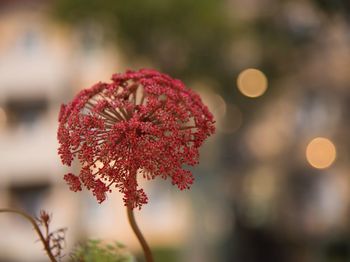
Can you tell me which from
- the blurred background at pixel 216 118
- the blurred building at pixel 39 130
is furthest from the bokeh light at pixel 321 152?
the blurred building at pixel 39 130

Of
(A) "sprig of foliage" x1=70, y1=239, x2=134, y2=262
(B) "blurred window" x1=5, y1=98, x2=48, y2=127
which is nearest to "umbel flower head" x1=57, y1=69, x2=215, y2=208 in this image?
(A) "sprig of foliage" x1=70, y1=239, x2=134, y2=262

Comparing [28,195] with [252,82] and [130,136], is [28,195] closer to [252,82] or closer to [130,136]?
[252,82]

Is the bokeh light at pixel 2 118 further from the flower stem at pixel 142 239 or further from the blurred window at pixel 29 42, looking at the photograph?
the flower stem at pixel 142 239

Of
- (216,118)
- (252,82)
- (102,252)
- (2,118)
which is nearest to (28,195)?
(2,118)

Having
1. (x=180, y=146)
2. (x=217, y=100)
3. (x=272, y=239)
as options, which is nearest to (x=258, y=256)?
(x=272, y=239)

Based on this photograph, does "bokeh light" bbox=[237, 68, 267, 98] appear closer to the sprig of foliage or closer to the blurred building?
the blurred building

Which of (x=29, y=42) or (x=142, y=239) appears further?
(x=29, y=42)
